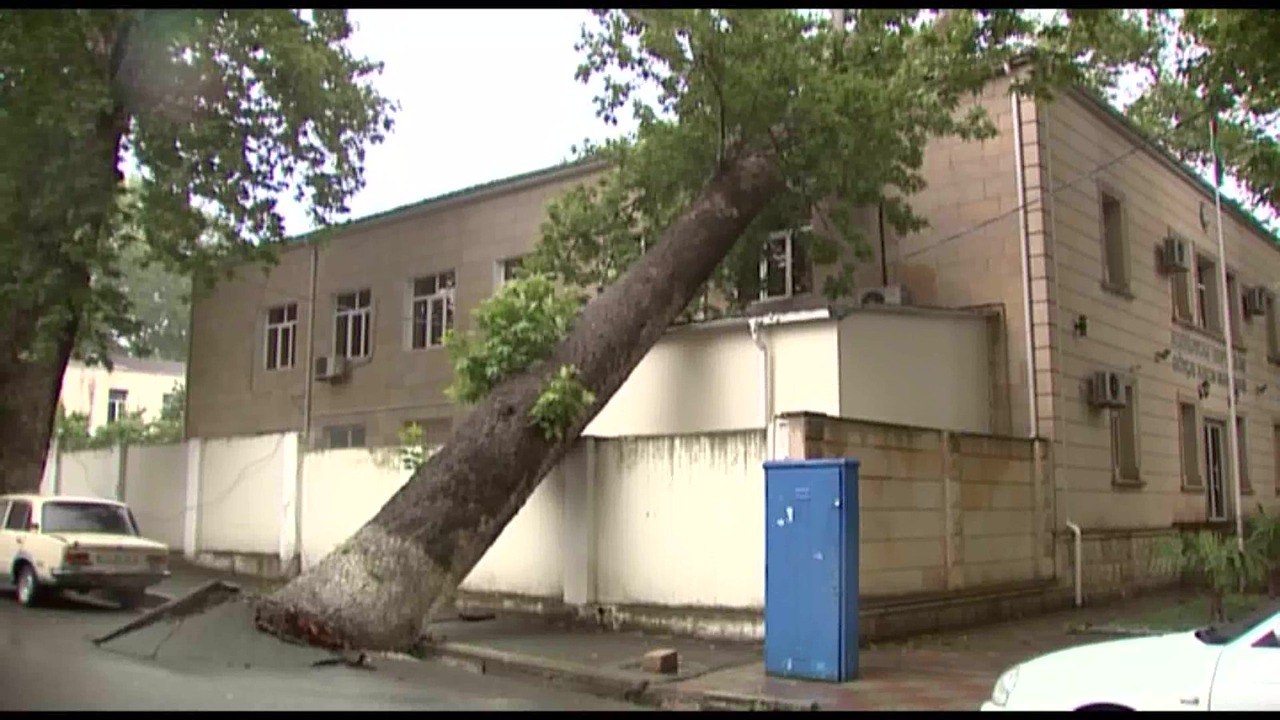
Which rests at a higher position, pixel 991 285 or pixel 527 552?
pixel 991 285

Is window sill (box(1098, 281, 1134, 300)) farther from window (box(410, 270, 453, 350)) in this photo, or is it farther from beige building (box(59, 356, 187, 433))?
beige building (box(59, 356, 187, 433))

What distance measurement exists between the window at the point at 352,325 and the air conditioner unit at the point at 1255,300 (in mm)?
18721

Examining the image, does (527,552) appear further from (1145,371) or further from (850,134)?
(1145,371)

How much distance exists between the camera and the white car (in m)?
5.87

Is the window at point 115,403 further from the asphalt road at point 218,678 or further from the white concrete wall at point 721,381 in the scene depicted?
the asphalt road at point 218,678

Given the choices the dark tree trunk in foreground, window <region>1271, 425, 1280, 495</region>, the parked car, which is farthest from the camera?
window <region>1271, 425, 1280, 495</region>

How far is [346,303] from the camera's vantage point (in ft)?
83.6

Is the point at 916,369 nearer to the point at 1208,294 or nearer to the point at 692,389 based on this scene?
the point at 692,389

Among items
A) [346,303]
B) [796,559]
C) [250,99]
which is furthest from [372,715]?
[346,303]

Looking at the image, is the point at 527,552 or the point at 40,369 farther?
the point at 40,369

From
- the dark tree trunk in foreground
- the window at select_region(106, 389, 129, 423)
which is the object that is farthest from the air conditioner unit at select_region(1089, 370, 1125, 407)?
the window at select_region(106, 389, 129, 423)

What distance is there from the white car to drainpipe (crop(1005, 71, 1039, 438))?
9.65 metres

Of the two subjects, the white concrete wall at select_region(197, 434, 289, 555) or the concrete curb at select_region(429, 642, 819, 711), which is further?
the white concrete wall at select_region(197, 434, 289, 555)

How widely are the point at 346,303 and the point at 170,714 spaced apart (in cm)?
1836
